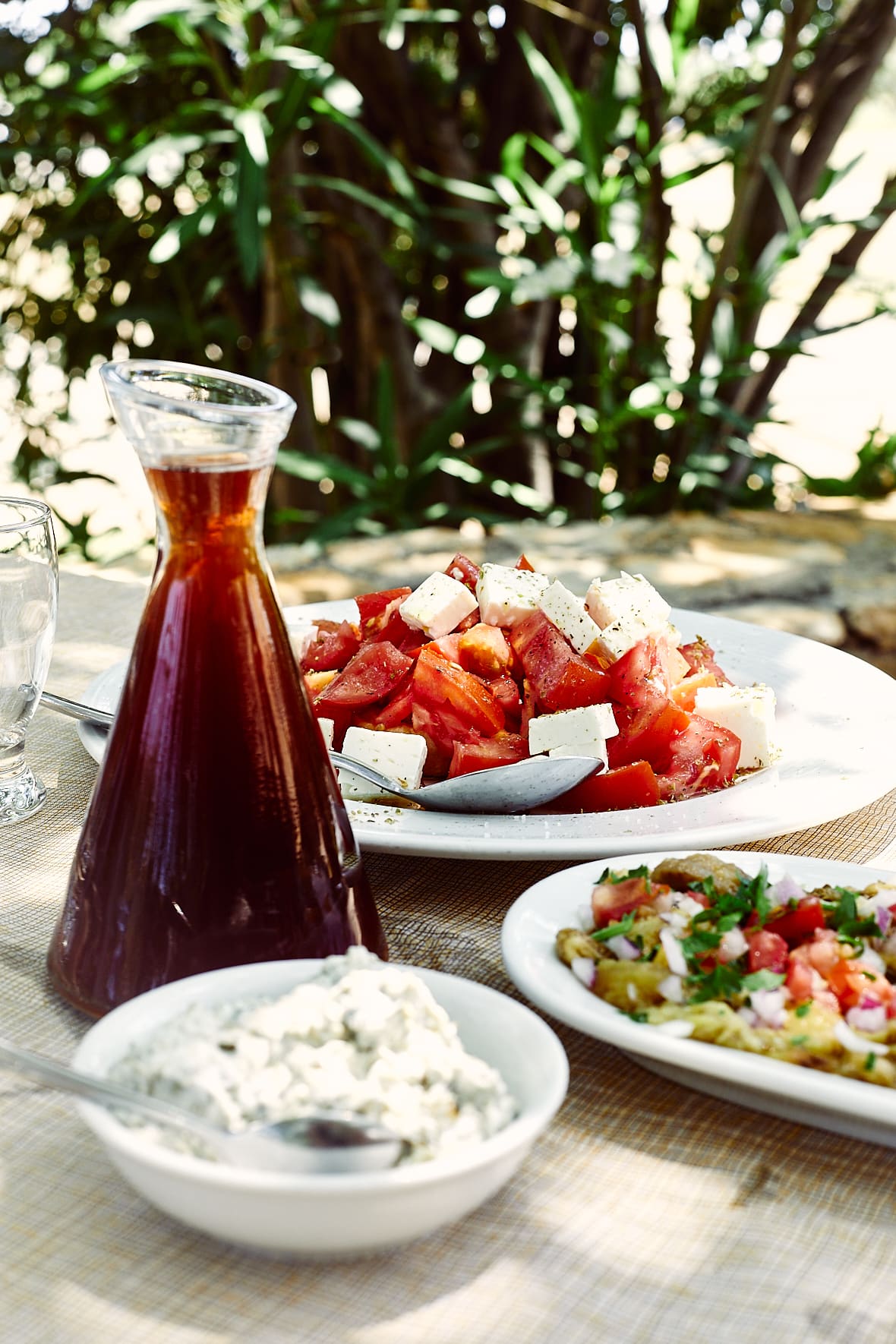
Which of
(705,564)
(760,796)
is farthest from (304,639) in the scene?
(705,564)

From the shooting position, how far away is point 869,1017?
69cm

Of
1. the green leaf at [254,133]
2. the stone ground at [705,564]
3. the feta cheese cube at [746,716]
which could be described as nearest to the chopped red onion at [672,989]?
the feta cheese cube at [746,716]

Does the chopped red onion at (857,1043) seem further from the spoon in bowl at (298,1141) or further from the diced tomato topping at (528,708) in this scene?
the diced tomato topping at (528,708)

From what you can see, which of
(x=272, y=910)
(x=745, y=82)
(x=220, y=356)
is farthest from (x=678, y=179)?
(x=272, y=910)

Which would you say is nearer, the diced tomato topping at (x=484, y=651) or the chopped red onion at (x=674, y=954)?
the chopped red onion at (x=674, y=954)

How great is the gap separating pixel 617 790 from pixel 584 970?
1.15ft

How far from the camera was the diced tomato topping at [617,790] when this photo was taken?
3.53ft

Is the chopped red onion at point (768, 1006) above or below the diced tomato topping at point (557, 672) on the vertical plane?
above

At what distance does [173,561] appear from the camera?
0.75 meters

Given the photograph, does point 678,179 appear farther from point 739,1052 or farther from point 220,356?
point 739,1052

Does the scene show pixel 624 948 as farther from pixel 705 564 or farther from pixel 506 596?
pixel 705 564

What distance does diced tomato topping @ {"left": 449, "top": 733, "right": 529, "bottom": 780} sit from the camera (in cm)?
111

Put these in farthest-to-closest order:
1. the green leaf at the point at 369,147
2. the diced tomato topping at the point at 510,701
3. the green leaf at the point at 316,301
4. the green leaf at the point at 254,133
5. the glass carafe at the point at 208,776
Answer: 1. the green leaf at the point at 316,301
2. the green leaf at the point at 369,147
3. the green leaf at the point at 254,133
4. the diced tomato topping at the point at 510,701
5. the glass carafe at the point at 208,776

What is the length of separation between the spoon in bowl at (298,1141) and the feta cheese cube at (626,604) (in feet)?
2.33
